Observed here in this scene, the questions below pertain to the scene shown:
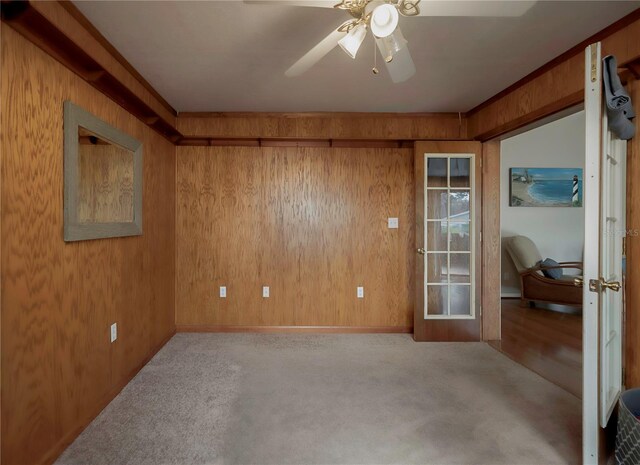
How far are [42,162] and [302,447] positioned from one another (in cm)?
195

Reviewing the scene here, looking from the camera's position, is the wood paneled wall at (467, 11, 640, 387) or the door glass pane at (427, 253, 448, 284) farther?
the door glass pane at (427, 253, 448, 284)

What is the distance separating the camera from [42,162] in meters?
1.55

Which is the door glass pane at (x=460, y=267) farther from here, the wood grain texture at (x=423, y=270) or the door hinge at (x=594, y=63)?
the door hinge at (x=594, y=63)

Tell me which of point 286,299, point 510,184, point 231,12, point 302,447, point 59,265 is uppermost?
point 231,12

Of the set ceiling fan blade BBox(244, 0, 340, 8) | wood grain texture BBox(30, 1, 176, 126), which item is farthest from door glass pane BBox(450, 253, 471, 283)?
wood grain texture BBox(30, 1, 176, 126)

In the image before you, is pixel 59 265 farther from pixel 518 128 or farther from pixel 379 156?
pixel 518 128

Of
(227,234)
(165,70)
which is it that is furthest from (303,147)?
(165,70)

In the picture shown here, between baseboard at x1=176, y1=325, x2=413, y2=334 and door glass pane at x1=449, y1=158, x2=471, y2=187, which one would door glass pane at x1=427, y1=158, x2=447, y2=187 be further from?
baseboard at x1=176, y1=325, x2=413, y2=334

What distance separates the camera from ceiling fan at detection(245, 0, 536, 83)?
125cm

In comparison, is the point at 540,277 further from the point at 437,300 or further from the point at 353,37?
the point at 353,37

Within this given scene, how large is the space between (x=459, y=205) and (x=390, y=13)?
2372 millimetres

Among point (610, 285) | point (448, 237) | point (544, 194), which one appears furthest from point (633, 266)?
point (544, 194)

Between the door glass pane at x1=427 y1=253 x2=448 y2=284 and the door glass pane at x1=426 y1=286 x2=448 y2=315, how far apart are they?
8cm

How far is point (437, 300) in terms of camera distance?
3.28m
